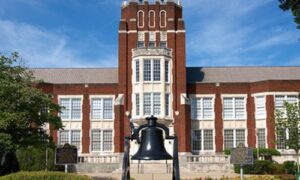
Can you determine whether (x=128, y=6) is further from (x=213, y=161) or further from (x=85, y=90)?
(x=213, y=161)

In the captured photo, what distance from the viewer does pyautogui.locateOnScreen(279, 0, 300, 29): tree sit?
1789cm

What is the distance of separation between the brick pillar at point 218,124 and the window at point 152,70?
6879 millimetres

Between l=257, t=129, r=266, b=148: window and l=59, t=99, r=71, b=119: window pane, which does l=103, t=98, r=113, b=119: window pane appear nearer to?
l=59, t=99, r=71, b=119: window pane

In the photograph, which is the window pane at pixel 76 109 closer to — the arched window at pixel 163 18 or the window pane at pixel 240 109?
the arched window at pixel 163 18

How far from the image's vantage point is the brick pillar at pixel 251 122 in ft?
155

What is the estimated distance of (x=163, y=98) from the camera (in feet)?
150

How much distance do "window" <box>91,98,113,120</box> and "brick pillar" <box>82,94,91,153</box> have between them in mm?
522

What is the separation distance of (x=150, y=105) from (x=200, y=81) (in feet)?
23.6

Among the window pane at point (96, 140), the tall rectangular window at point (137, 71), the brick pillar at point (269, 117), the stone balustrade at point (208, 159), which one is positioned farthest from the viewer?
the window pane at point (96, 140)

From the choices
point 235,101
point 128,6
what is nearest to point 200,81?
point 235,101

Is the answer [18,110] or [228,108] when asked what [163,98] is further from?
[18,110]

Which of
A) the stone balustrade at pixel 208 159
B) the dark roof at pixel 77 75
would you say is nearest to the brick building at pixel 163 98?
the dark roof at pixel 77 75

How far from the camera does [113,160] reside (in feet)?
138

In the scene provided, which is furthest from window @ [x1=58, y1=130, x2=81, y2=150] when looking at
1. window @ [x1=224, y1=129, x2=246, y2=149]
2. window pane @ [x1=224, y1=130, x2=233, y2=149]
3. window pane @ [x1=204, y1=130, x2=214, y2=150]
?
window @ [x1=224, y1=129, x2=246, y2=149]
